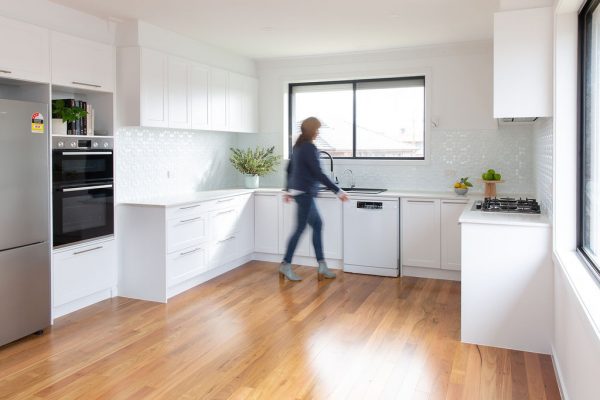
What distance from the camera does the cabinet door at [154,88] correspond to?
178 inches

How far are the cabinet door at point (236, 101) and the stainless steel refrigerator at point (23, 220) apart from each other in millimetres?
2477

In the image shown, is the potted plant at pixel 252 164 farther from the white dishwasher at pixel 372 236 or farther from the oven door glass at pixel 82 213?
the oven door glass at pixel 82 213

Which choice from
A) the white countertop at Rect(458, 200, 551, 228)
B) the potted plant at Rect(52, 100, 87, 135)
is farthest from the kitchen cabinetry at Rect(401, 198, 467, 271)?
the potted plant at Rect(52, 100, 87, 135)

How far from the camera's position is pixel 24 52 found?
364 centimetres

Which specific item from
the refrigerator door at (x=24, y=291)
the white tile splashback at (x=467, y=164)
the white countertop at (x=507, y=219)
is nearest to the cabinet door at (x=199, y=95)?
the white tile splashback at (x=467, y=164)

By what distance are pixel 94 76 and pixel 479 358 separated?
3.65 metres

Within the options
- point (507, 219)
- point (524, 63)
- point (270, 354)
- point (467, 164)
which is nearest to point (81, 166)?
point (270, 354)

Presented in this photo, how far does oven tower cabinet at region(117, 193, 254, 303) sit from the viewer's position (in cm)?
445

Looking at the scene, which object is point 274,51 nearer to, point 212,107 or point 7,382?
point 212,107

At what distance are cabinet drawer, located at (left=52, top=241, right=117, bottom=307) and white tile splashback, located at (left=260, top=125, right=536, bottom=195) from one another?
2.97 meters

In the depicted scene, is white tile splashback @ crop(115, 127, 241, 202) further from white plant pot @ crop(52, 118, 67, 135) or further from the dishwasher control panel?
the dishwasher control panel

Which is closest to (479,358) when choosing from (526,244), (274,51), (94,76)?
(526,244)

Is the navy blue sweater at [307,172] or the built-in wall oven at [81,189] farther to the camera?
the navy blue sweater at [307,172]

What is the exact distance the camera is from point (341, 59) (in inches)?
238
